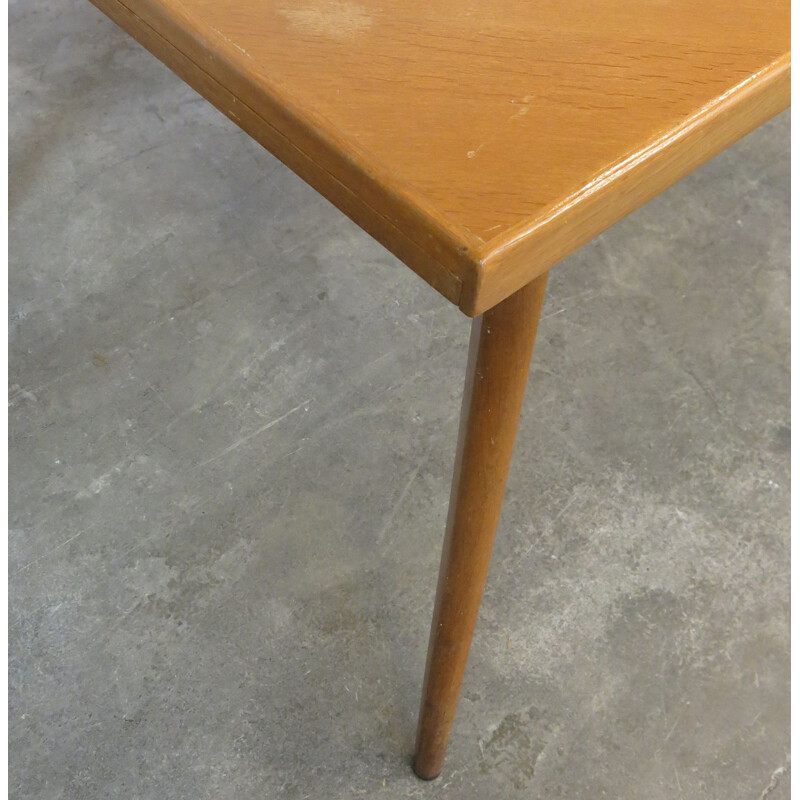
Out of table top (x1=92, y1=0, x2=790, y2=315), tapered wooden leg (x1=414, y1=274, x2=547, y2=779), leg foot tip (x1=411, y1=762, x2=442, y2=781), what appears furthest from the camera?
leg foot tip (x1=411, y1=762, x2=442, y2=781)

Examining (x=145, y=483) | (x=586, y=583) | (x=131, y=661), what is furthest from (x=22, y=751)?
(x=586, y=583)

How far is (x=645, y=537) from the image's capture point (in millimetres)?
1226

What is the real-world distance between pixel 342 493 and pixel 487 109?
0.74 meters

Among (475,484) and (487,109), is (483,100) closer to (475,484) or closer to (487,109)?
(487,109)

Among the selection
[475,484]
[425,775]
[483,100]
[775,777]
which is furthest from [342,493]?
[483,100]

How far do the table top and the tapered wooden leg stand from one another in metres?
0.10

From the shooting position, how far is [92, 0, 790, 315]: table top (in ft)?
1.77

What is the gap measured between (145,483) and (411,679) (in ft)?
1.45

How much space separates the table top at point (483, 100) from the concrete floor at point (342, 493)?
26.5 inches

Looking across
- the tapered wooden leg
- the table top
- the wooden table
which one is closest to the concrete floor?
the tapered wooden leg

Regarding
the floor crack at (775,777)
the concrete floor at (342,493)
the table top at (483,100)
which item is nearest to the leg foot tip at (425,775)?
the concrete floor at (342,493)

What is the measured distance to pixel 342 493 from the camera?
1.25 metres

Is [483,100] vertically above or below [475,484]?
above

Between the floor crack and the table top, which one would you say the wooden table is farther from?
the floor crack
